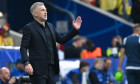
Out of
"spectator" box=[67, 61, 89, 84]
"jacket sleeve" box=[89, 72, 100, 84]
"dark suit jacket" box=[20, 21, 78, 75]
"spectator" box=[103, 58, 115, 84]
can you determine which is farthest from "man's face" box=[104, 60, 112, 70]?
"dark suit jacket" box=[20, 21, 78, 75]

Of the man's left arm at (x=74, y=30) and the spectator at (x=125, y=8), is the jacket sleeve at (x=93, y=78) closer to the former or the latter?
the man's left arm at (x=74, y=30)

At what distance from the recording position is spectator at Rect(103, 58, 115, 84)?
543 inches

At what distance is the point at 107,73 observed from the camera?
14094mm

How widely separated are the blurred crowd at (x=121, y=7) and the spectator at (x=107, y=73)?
4.54 meters

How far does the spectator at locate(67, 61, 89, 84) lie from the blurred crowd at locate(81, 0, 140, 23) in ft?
18.5

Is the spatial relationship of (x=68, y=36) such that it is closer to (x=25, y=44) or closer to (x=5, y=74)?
(x=25, y=44)

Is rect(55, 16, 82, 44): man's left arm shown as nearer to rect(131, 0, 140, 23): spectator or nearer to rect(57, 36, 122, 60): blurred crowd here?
rect(57, 36, 122, 60): blurred crowd

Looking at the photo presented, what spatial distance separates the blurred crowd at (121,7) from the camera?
1903cm

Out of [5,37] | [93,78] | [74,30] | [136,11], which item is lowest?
[93,78]

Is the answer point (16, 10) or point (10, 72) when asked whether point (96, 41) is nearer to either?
point (16, 10)

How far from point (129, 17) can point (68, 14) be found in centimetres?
258

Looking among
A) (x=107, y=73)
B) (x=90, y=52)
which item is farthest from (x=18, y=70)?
(x=90, y=52)

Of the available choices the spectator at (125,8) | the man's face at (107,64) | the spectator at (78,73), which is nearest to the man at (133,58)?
the spectator at (78,73)

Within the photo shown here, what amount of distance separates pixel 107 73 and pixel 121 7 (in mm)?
6321
